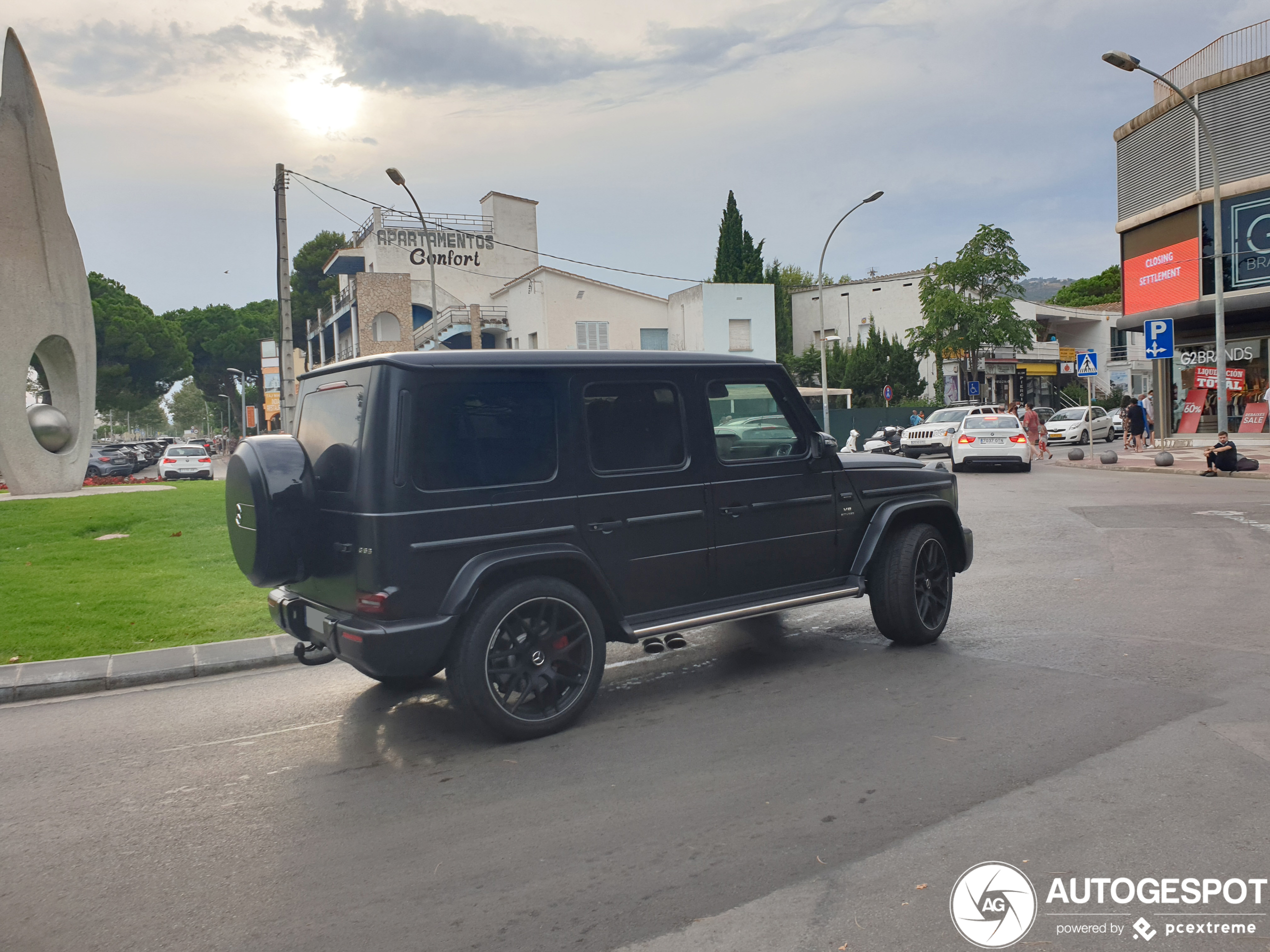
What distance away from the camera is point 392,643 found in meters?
4.39

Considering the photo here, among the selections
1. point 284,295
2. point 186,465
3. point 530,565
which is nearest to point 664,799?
point 530,565

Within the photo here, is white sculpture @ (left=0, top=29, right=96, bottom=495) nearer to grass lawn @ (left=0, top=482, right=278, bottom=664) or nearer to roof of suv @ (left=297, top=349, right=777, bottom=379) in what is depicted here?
grass lawn @ (left=0, top=482, right=278, bottom=664)

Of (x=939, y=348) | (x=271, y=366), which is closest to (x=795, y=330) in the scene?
(x=939, y=348)

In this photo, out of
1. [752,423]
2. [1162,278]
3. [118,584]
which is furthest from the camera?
[1162,278]

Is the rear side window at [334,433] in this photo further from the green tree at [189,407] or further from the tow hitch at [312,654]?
the green tree at [189,407]

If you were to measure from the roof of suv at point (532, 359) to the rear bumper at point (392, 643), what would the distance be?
1255 millimetres

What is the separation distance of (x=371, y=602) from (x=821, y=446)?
9.89ft

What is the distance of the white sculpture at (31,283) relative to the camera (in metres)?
20.3

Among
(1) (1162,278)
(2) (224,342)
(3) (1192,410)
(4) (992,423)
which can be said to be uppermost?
(2) (224,342)

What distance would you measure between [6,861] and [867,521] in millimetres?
4963

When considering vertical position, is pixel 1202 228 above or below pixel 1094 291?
below

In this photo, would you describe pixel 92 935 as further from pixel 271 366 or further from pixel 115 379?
pixel 115 379

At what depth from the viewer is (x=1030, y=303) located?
58000 millimetres

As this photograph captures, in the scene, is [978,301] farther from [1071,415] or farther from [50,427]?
[50,427]
